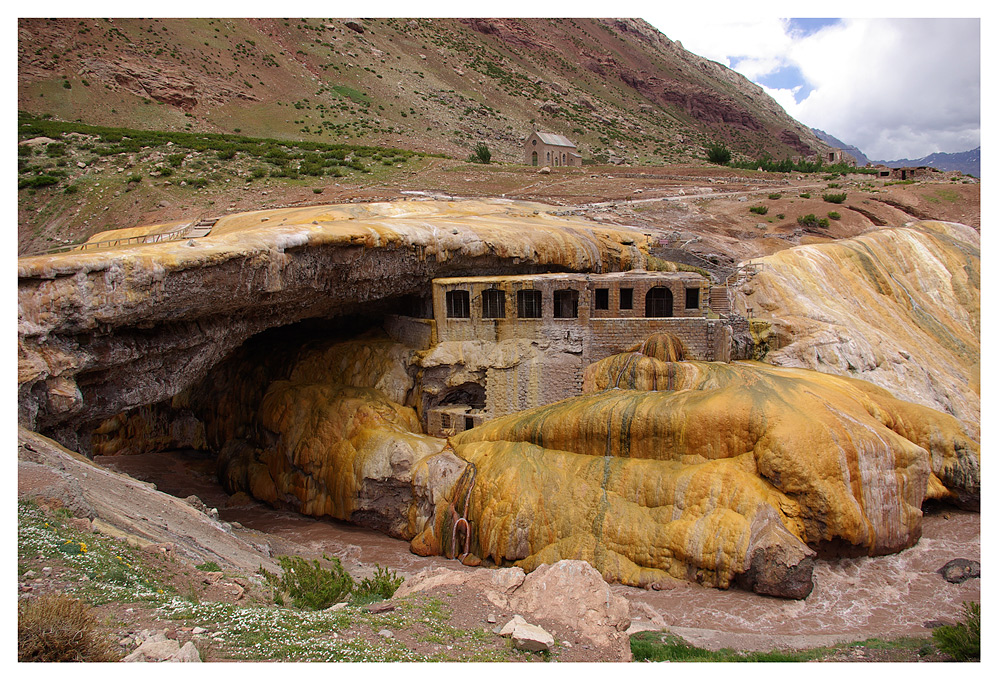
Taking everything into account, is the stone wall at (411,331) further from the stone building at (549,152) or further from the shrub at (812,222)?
the stone building at (549,152)

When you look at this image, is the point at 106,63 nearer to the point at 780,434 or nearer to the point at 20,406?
the point at 20,406

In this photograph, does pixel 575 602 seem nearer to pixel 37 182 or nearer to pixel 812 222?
pixel 812 222

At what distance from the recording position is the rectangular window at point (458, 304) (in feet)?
81.3

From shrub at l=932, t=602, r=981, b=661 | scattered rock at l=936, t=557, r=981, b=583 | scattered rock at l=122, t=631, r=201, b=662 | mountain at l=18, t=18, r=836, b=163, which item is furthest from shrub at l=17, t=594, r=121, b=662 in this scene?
mountain at l=18, t=18, r=836, b=163

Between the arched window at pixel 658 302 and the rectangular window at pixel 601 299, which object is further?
the arched window at pixel 658 302

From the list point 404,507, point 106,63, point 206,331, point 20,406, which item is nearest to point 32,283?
point 20,406

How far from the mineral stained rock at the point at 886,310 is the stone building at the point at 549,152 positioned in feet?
112

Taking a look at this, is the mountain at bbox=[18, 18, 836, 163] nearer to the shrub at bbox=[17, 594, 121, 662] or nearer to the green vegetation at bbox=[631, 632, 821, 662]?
the shrub at bbox=[17, 594, 121, 662]

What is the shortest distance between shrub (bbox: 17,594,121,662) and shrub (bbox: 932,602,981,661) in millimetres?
13865

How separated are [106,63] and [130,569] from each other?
68231 millimetres

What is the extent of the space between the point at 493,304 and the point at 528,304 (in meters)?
1.51

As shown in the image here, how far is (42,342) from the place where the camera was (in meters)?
15.2

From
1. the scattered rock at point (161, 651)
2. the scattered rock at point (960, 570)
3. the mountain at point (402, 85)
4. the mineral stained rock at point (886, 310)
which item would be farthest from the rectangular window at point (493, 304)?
the mountain at point (402, 85)

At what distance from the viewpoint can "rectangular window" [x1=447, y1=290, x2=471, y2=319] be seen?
81.3 ft
